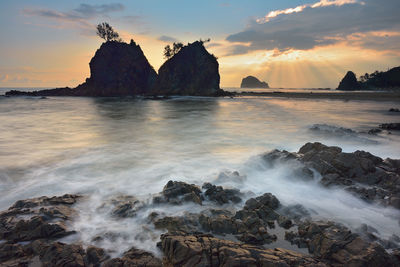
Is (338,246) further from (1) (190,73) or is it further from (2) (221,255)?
(1) (190,73)

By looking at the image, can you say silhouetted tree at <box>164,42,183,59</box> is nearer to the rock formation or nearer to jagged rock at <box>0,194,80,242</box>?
the rock formation

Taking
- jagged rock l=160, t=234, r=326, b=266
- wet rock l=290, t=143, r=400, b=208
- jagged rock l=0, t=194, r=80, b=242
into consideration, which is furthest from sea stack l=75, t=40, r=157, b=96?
jagged rock l=160, t=234, r=326, b=266

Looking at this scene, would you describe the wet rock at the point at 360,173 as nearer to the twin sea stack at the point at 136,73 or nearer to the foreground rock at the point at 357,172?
the foreground rock at the point at 357,172

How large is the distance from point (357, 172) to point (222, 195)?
5.40m

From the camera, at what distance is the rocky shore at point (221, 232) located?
449cm

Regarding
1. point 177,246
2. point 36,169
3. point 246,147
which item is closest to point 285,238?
point 177,246

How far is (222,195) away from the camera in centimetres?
747

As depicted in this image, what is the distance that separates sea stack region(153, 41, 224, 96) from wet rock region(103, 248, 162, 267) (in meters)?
96.7

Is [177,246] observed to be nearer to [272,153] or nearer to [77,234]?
[77,234]

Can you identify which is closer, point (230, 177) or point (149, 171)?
point (230, 177)

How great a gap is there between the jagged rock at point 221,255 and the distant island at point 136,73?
314ft

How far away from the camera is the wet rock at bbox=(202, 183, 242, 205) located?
738cm

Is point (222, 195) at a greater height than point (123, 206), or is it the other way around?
point (222, 195)

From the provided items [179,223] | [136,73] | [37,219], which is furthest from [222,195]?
[136,73]
